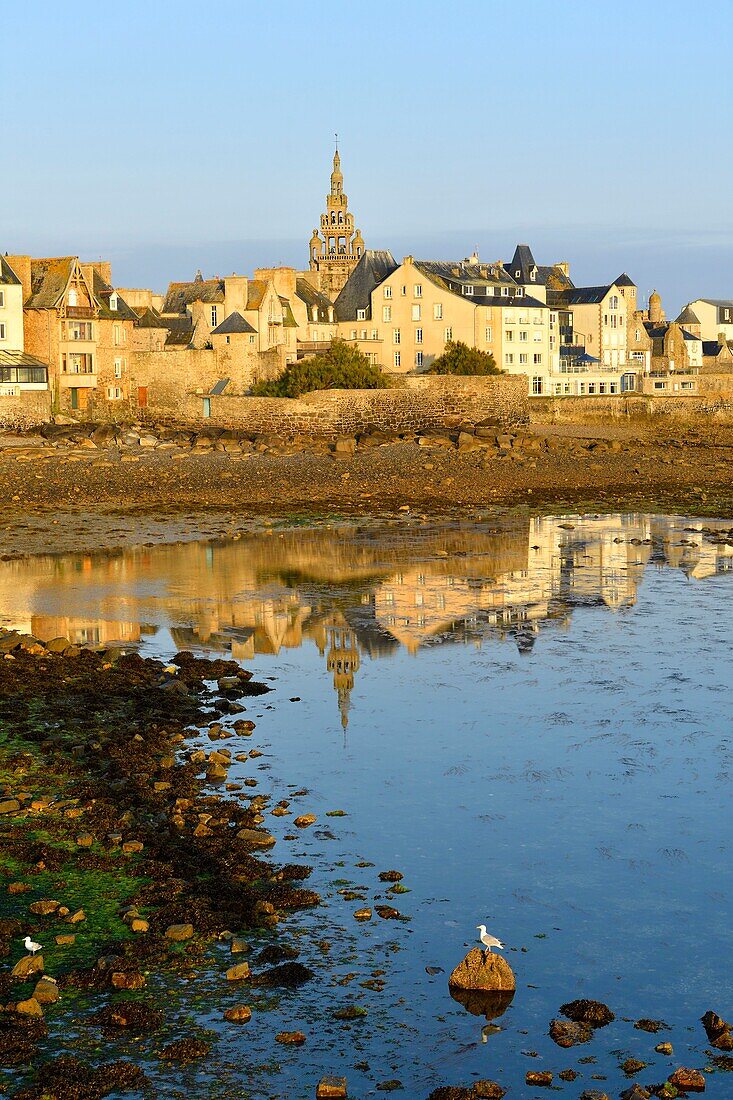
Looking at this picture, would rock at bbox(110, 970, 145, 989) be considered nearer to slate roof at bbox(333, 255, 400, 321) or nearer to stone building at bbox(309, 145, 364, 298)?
slate roof at bbox(333, 255, 400, 321)

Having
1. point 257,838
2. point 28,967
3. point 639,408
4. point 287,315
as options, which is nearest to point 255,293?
point 287,315

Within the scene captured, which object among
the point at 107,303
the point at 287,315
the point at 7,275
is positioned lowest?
the point at 287,315

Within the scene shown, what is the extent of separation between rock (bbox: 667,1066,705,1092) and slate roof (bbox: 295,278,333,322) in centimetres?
7971

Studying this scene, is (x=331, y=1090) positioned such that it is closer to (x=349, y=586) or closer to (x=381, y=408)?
(x=349, y=586)

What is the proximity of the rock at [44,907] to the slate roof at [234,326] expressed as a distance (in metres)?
68.2

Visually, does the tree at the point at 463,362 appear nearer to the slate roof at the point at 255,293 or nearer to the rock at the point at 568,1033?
the slate roof at the point at 255,293

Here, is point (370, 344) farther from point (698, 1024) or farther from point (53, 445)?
point (698, 1024)

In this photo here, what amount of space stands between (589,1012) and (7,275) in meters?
67.6

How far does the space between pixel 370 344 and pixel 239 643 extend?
67.1 metres

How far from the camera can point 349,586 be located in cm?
2652

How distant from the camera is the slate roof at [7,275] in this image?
70.3 m

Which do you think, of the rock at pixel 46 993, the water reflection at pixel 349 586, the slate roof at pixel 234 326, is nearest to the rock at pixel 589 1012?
the rock at pixel 46 993

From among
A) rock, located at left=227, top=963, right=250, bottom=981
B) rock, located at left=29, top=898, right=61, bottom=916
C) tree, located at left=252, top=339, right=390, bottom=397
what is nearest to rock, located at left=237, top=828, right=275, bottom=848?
rock, located at left=29, top=898, right=61, bottom=916

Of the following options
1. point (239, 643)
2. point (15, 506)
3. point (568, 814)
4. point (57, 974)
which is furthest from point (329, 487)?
point (57, 974)
